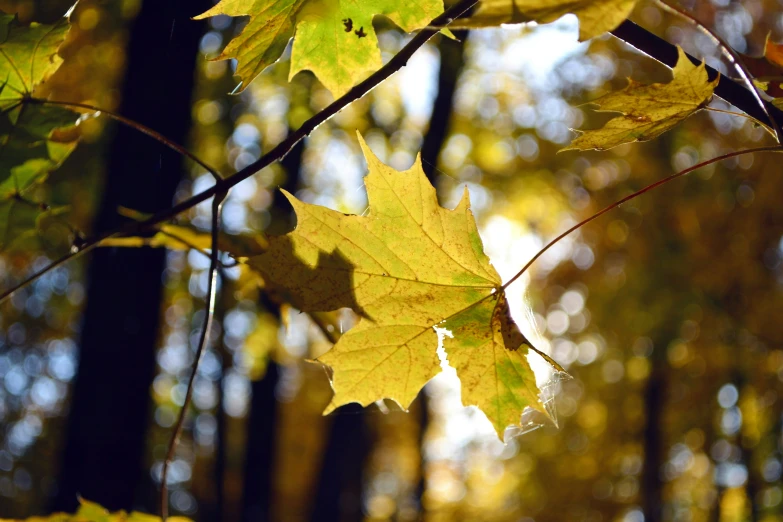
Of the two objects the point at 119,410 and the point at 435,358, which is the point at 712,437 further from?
the point at 435,358

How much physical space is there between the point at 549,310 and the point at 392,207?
22.3ft

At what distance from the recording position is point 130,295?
3.54 metres

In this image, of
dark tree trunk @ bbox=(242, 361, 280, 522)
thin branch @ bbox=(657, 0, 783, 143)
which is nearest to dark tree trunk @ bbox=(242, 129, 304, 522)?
dark tree trunk @ bbox=(242, 361, 280, 522)

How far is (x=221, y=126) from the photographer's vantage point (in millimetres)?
5914

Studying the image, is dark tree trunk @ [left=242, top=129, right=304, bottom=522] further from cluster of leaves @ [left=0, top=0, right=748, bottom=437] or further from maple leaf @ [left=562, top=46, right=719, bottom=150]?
maple leaf @ [left=562, top=46, right=719, bottom=150]

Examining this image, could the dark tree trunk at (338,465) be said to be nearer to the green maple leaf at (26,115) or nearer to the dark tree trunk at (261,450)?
the dark tree trunk at (261,450)

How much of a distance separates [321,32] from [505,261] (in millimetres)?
2445

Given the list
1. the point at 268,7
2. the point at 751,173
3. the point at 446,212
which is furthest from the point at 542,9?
the point at 751,173

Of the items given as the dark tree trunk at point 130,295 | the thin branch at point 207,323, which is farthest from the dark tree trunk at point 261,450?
the thin branch at point 207,323

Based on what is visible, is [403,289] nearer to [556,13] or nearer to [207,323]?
[207,323]

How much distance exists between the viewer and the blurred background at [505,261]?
3551 mm

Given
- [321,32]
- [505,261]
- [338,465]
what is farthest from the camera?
[338,465]

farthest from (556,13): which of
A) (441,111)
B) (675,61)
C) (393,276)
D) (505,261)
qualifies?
(441,111)

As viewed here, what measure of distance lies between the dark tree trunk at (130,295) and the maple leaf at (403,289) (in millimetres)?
2587
